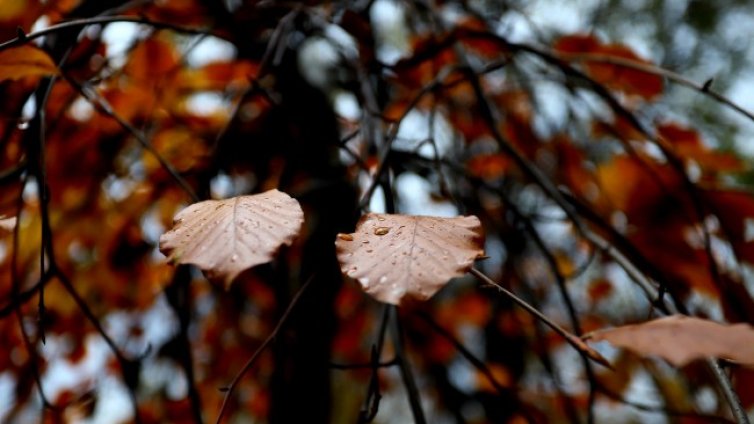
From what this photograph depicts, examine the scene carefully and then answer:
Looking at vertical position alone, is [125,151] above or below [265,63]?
below

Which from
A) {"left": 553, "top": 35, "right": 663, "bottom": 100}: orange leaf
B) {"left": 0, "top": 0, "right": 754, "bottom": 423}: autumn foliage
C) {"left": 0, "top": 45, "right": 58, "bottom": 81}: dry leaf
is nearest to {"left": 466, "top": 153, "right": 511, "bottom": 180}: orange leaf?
{"left": 0, "top": 0, "right": 754, "bottom": 423}: autumn foliage

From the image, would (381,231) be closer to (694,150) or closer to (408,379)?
(408,379)

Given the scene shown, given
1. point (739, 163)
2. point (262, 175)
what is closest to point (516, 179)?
point (739, 163)

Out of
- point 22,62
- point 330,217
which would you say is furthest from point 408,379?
point 330,217

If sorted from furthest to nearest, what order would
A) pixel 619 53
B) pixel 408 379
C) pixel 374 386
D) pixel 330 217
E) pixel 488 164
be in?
1. pixel 488 164
2. pixel 330 217
3. pixel 619 53
4. pixel 408 379
5. pixel 374 386

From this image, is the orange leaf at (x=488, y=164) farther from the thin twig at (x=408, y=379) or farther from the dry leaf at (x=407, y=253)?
the dry leaf at (x=407, y=253)

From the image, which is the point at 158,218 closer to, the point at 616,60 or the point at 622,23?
the point at 616,60

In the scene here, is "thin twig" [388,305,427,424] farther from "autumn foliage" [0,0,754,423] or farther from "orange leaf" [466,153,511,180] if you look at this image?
"orange leaf" [466,153,511,180]
